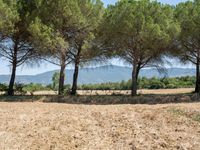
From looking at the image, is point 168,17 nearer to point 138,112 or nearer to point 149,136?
point 138,112

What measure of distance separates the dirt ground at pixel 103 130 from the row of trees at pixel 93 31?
10327 mm

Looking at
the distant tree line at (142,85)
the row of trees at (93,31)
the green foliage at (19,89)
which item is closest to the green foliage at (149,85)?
the distant tree line at (142,85)

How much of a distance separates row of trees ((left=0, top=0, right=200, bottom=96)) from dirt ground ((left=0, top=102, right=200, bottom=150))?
10.3 metres

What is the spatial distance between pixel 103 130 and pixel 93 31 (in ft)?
48.5

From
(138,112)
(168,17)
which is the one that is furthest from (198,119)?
(168,17)

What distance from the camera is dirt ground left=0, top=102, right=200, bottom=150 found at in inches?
395

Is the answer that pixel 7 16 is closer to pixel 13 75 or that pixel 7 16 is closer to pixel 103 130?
pixel 13 75

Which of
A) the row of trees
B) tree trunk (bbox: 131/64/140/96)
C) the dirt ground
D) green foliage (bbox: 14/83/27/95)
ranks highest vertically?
the row of trees

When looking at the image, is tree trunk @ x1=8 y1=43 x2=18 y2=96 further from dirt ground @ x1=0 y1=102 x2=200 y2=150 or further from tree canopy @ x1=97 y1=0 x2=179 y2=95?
dirt ground @ x1=0 y1=102 x2=200 y2=150

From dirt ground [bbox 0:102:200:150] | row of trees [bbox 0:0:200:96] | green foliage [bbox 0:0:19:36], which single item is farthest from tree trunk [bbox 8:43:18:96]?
→ dirt ground [bbox 0:102:200:150]

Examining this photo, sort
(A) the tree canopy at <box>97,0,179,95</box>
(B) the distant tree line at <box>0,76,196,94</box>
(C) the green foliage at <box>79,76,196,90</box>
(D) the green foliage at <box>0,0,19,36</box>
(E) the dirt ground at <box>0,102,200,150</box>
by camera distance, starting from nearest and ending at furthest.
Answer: (E) the dirt ground at <box>0,102,200,150</box>
(D) the green foliage at <box>0,0,19,36</box>
(A) the tree canopy at <box>97,0,179,95</box>
(B) the distant tree line at <box>0,76,196,94</box>
(C) the green foliage at <box>79,76,196,90</box>

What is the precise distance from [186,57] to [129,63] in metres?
4.11

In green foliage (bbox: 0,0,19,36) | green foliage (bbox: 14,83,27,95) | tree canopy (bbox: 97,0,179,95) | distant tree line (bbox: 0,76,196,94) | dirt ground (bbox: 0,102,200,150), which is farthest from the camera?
distant tree line (bbox: 0,76,196,94)

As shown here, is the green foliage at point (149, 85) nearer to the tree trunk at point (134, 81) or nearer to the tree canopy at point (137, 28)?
the tree trunk at point (134, 81)
